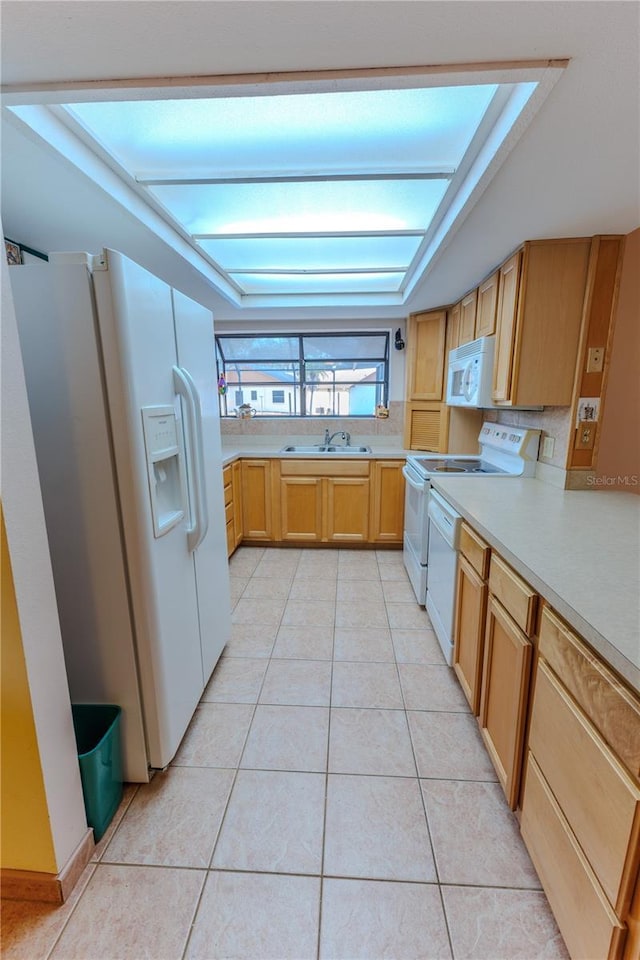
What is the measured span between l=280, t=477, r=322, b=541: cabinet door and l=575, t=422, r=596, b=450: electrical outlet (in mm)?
2016

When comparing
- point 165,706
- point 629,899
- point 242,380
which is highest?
point 242,380

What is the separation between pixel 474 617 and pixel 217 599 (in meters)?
1.21

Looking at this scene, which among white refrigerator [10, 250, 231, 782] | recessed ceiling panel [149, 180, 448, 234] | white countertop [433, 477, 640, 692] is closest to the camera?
white countertop [433, 477, 640, 692]

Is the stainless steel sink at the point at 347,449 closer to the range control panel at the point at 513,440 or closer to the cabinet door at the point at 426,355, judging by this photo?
the cabinet door at the point at 426,355

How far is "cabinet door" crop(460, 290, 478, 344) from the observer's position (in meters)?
2.66

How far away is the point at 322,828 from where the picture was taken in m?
1.25

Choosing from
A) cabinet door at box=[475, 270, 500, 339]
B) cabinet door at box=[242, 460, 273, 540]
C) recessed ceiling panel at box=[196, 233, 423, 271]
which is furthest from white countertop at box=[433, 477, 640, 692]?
cabinet door at box=[242, 460, 273, 540]

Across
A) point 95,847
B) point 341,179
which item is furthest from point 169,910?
point 341,179

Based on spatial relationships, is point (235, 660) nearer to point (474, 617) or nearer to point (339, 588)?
point (339, 588)

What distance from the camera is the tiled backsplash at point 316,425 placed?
395 centimetres

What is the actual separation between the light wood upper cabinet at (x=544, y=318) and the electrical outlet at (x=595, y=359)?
0.19 ft
